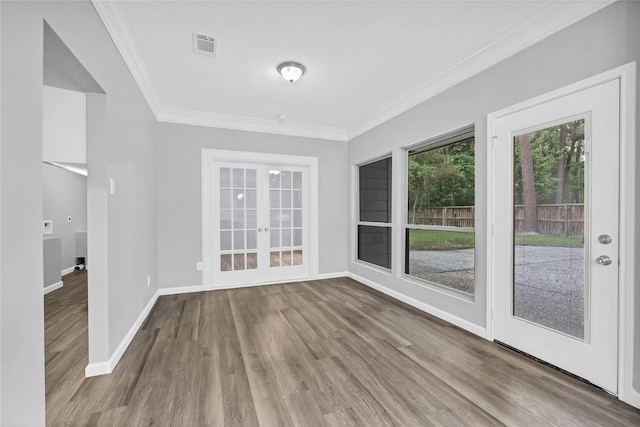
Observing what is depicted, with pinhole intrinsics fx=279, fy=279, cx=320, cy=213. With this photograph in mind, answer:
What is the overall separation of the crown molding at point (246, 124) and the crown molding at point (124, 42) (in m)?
0.63

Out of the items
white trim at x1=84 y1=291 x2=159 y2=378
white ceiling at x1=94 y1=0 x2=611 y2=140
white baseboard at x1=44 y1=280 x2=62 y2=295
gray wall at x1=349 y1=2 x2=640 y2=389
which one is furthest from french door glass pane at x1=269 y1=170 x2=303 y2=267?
white baseboard at x1=44 y1=280 x2=62 y2=295

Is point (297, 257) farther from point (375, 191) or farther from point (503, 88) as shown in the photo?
point (503, 88)

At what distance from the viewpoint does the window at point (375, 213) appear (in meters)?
4.34

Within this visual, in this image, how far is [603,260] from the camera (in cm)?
184

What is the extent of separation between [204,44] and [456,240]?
3.24m

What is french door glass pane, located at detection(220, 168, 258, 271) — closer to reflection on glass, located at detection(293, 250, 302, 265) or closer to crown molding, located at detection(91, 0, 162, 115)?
reflection on glass, located at detection(293, 250, 302, 265)

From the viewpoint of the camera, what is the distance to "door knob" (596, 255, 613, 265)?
1816mm

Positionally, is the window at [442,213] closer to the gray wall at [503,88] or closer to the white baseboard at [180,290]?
the gray wall at [503,88]

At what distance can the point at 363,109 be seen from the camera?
4016mm

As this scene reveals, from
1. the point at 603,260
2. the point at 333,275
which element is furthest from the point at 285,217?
the point at 603,260

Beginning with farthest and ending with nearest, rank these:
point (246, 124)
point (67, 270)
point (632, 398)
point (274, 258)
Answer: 1. point (67, 270)
2. point (274, 258)
3. point (246, 124)
4. point (632, 398)

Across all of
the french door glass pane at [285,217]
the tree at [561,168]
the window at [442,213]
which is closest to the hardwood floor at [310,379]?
the window at [442,213]

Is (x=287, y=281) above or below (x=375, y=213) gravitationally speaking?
below

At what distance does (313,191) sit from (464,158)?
2462mm
